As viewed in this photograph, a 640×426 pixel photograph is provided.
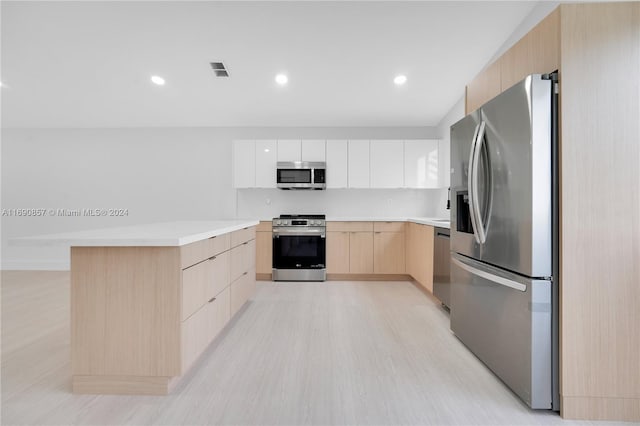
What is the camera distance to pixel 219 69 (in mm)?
3826

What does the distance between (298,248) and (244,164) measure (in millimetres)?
1558

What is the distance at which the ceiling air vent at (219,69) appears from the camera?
3729 millimetres

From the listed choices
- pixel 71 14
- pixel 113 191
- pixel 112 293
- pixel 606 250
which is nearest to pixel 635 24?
pixel 606 250

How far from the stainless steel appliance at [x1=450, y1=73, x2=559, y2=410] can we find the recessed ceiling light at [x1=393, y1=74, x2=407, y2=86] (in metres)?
1.99

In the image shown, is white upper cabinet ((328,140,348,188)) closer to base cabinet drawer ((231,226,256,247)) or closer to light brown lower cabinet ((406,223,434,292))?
light brown lower cabinet ((406,223,434,292))

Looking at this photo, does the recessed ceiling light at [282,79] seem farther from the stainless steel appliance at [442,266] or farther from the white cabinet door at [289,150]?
the stainless steel appliance at [442,266]

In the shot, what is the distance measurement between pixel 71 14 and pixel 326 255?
12.6ft

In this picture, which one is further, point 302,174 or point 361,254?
point 302,174

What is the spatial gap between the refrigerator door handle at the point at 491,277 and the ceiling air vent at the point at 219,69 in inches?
128

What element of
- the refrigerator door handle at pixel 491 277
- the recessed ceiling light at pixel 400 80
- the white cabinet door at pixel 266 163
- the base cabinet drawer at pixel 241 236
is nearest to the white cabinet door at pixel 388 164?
the recessed ceiling light at pixel 400 80

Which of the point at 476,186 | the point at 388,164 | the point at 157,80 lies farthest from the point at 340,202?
the point at 476,186

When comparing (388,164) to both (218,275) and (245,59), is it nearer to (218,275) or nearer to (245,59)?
(245,59)

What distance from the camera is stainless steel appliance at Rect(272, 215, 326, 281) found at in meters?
4.65

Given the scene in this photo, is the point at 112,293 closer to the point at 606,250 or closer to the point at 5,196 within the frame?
the point at 606,250
